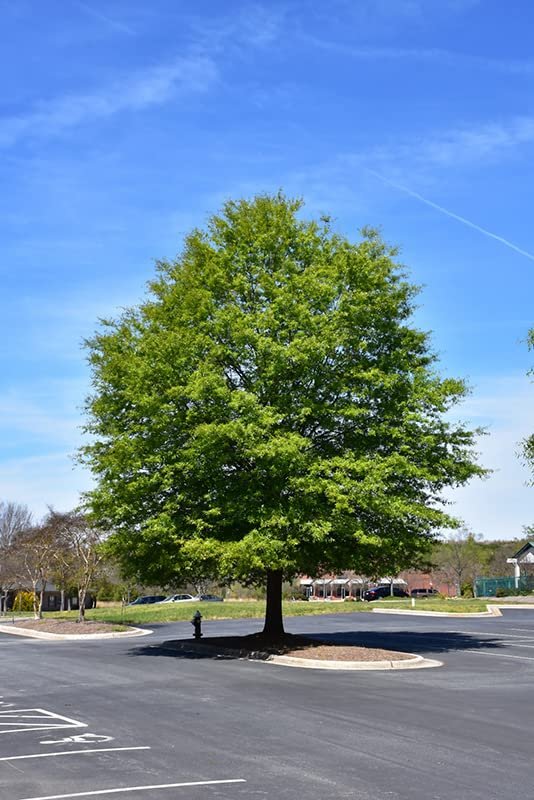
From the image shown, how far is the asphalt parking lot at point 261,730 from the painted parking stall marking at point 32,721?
1.1 inches

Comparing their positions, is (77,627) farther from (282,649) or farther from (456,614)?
(456,614)

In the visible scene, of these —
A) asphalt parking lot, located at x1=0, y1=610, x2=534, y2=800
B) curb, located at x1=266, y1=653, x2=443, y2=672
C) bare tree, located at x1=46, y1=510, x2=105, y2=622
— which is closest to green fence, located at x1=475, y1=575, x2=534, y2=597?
bare tree, located at x1=46, y1=510, x2=105, y2=622

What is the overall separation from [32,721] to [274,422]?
1140 centimetres

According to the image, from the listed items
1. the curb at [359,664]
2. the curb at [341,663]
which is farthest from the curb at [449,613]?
the curb at [359,664]

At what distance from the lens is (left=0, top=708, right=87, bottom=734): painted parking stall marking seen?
12.9 meters

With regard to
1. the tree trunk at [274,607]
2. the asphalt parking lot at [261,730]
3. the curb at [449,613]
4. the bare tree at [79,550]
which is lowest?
the asphalt parking lot at [261,730]

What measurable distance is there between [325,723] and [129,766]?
4.21 meters

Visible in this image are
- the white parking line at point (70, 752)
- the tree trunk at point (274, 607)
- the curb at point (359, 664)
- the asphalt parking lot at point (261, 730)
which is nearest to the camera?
the asphalt parking lot at point (261, 730)

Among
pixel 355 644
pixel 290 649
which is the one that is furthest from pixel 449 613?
pixel 290 649

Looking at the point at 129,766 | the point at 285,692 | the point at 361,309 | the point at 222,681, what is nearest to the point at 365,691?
the point at 285,692

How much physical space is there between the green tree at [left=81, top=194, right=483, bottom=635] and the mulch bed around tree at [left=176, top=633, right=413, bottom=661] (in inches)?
34.4

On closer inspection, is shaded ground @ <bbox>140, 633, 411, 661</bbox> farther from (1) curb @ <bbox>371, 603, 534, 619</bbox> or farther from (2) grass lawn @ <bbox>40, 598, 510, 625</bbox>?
(1) curb @ <bbox>371, 603, 534, 619</bbox>

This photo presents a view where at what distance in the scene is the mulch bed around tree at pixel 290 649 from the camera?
2317cm

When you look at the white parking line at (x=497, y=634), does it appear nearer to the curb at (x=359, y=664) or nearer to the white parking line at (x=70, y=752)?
the curb at (x=359, y=664)
